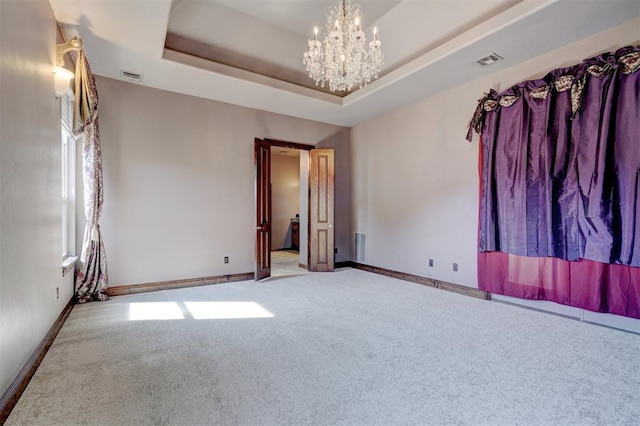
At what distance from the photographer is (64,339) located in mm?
2754

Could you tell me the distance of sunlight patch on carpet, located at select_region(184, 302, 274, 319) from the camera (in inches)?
134

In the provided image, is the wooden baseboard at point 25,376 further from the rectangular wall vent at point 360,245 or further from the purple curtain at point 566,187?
the rectangular wall vent at point 360,245

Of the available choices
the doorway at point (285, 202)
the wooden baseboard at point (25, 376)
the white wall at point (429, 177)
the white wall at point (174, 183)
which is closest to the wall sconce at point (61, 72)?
the white wall at point (174, 183)

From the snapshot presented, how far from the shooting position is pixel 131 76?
4164mm

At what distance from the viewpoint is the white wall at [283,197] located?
9.27 meters

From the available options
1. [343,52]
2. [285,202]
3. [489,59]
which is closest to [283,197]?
[285,202]

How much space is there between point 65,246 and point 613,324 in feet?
20.1

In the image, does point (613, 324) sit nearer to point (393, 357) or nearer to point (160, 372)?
point (393, 357)

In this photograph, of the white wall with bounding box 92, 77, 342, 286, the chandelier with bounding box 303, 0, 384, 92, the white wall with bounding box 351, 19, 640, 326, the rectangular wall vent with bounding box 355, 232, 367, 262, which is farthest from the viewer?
the rectangular wall vent with bounding box 355, 232, 367, 262

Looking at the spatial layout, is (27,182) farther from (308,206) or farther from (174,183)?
(308,206)

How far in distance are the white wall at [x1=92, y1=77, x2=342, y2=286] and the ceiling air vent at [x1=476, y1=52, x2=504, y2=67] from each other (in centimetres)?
334

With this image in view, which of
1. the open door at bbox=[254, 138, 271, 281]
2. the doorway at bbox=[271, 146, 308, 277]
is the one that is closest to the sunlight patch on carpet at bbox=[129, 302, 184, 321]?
the open door at bbox=[254, 138, 271, 281]

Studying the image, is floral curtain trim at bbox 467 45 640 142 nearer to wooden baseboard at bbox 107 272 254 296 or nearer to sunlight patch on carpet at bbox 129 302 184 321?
wooden baseboard at bbox 107 272 254 296

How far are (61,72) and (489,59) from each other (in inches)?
176
